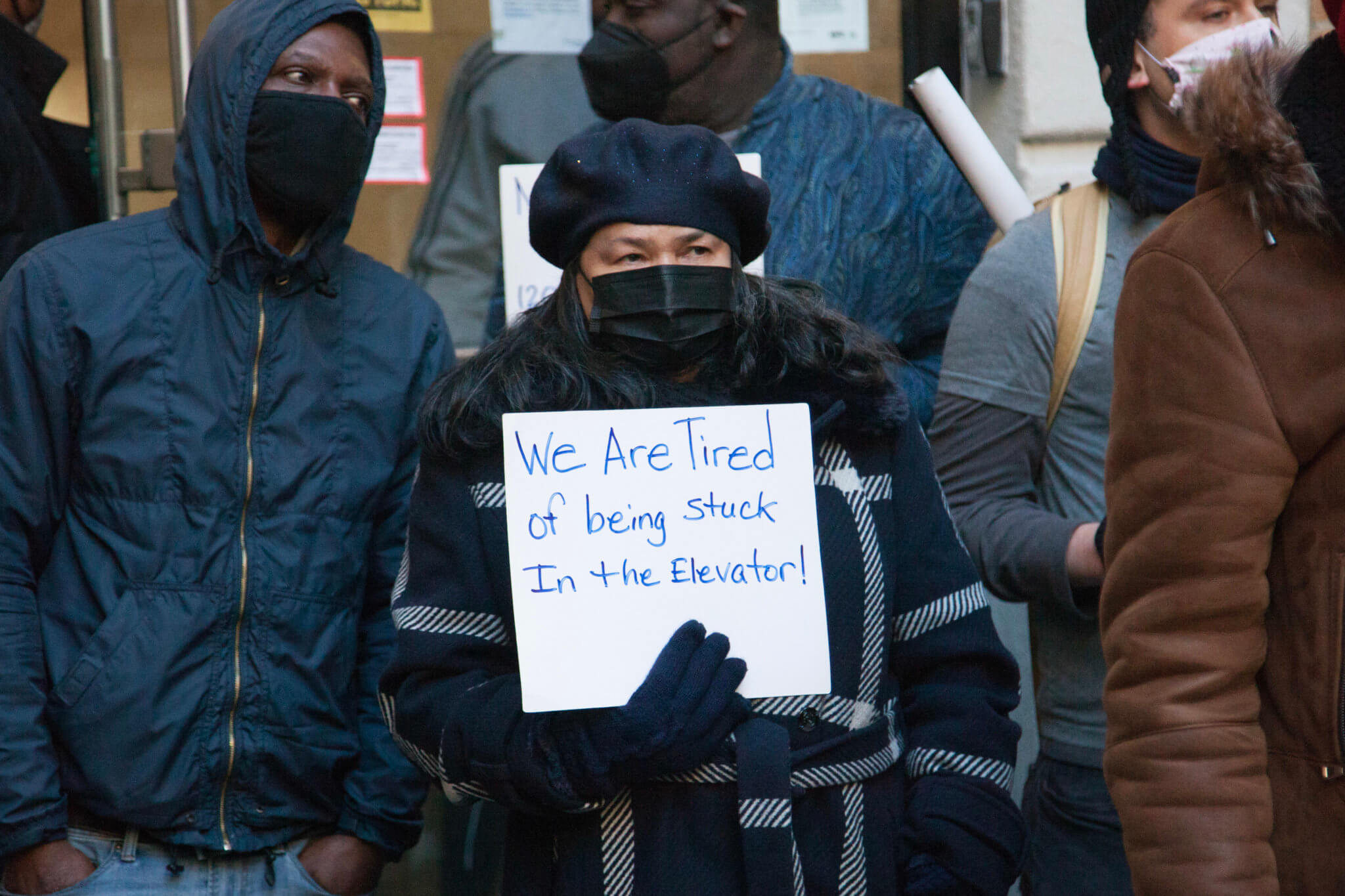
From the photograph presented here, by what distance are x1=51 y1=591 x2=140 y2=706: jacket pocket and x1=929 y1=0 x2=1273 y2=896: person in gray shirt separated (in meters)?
1.44

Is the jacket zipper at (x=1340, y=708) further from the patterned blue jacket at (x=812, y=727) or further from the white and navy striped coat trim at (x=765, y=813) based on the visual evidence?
the white and navy striped coat trim at (x=765, y=813)

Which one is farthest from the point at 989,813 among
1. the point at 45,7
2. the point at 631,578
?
the point at 45,7

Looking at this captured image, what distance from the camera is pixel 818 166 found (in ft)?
11.4

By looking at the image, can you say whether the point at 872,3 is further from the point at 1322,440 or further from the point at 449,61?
the point at 1322,440

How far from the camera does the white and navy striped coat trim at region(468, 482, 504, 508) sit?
1.95 m

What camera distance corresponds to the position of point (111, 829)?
2504mm

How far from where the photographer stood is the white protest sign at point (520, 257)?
315 centimetres

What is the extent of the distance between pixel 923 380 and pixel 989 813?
4.86ft

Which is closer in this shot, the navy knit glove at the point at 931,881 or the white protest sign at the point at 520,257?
the navy knit glove at the point at 931,881

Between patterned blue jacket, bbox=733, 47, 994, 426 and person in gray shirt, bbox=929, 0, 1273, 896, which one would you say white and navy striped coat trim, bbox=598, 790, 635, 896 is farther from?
patterned blue jacket, bbox=733, 47, 994, 426

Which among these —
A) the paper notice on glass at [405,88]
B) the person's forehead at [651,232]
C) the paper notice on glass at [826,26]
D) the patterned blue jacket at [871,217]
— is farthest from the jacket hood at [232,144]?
the paper notice on glass at [826,26]

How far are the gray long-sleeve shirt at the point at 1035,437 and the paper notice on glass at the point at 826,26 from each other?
5.79 ft

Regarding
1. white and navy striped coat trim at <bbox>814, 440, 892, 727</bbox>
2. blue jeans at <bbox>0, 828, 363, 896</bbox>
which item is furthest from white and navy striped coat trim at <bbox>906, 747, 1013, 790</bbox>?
blue jeans at <bbox>0, 828, 363, 896</bbox>

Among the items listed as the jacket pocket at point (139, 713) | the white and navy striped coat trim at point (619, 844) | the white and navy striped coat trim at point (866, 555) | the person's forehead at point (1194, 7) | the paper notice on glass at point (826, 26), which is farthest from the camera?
the paper notice on glass at point (826, 26)
